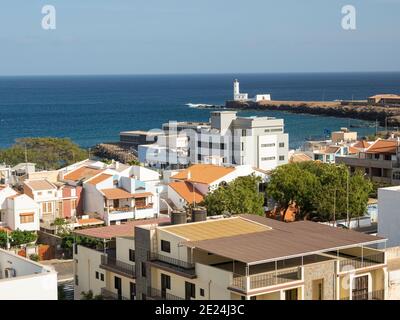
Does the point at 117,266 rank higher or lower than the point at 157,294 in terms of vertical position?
higher

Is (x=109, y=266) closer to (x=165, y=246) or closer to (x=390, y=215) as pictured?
(x=165, y=246)

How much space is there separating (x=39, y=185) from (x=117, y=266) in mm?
14236

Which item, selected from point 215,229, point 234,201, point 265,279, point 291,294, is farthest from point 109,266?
point 234,201

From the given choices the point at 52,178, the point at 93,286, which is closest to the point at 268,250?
the point at 93,286

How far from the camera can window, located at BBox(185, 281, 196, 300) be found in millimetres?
14578

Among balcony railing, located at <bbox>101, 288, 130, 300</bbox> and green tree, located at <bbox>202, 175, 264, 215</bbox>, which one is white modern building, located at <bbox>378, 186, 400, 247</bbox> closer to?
balcony railing, located at <bbox>101, 288, 130, 300</bbox>

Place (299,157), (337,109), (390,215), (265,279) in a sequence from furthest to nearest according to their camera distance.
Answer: (337,109) → (299,157) → (390,215) → (265,279)

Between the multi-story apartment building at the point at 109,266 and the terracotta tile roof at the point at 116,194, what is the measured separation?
10.9 metres

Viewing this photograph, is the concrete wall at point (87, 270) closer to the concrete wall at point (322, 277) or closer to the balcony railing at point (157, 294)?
the balcony railing at point (157, 294)

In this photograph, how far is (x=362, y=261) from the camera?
1492 cm

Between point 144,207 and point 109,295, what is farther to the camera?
point 144,207

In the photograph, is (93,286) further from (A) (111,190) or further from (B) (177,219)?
(A) (111,190)

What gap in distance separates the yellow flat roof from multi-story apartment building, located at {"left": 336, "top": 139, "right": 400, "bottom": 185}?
1965 centimetres

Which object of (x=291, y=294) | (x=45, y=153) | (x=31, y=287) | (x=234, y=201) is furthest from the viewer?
(x=45, y=153)
